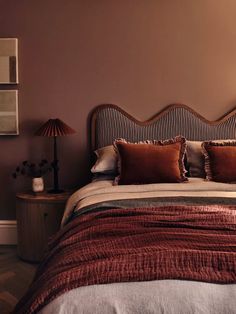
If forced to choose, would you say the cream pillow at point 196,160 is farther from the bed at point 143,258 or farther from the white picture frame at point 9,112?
the white picture frame at point 9,112

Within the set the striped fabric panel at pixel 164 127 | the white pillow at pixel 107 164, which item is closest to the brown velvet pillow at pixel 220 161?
the striped fabric panel at pixel 164 127

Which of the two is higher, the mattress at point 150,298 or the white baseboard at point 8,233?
the mattress at point 150,298

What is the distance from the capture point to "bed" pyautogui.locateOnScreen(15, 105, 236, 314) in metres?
1.18

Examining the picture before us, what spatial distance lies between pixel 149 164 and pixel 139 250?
4.59ft

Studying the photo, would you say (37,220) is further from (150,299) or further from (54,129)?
(150,299)

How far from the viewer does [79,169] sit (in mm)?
3441

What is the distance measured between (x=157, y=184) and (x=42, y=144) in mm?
1267

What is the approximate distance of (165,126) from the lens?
3.32 metres

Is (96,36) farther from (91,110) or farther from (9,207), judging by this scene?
(9,207)

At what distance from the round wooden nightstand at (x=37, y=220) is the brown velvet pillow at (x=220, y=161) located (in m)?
1.15

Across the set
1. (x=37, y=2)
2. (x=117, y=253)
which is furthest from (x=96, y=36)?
(x=117, y=253)

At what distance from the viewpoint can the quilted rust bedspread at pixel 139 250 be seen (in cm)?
127

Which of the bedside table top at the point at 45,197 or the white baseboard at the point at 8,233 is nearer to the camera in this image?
the bedside table top at the point at 45,197

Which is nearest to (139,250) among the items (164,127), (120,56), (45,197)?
(45,197)
